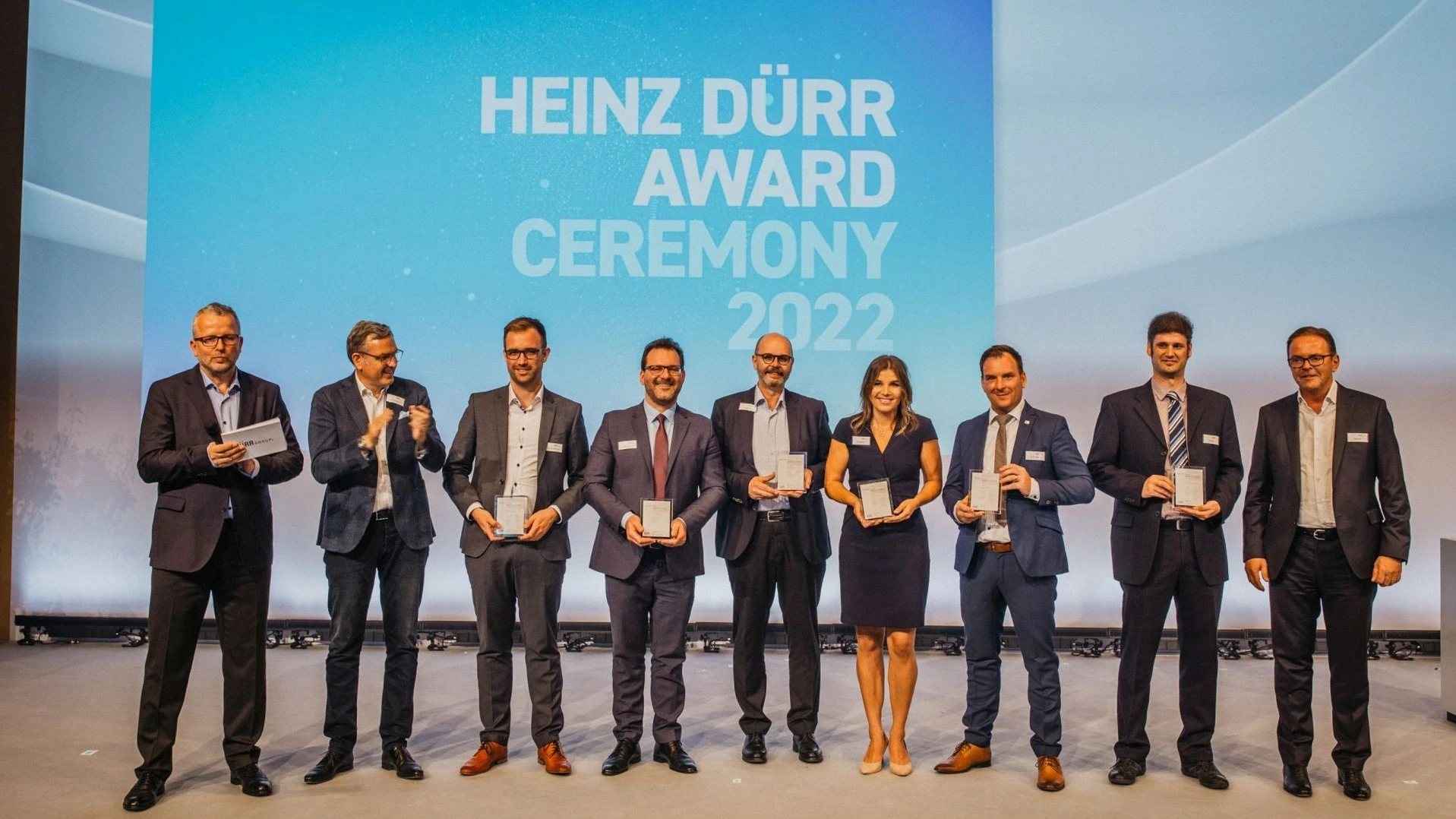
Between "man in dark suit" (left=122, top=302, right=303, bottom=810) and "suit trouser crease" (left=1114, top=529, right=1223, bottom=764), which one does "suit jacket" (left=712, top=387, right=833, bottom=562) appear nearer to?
"suit trouser crease" (left=1114, top=529, right=1223, bottom=764)

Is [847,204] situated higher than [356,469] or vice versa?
[847,204]

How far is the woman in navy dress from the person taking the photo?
396cm

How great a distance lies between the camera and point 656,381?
411 centimetres

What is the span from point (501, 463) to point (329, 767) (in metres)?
1.29

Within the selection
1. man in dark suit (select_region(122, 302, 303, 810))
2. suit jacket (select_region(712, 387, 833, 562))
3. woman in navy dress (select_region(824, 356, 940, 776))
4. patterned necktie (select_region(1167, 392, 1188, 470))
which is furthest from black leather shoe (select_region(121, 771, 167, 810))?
patterned necktie (select_region(1167, 392, 1188, 470))

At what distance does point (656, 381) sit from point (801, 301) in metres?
2.31

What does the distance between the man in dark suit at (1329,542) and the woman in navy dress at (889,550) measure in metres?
1.26

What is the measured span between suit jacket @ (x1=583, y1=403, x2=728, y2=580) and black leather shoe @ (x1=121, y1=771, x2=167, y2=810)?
66.4 inches

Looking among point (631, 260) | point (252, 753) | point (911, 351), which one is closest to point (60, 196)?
point (631, 260)

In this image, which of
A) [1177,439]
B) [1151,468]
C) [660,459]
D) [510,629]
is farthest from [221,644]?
[1177,439]

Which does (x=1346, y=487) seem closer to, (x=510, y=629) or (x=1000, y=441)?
(x=1000, y=441)

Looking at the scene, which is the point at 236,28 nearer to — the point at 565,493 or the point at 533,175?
the point at 533,175

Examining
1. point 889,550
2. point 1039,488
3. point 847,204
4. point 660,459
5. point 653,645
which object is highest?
point 847,204

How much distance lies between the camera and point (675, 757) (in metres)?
4.00
